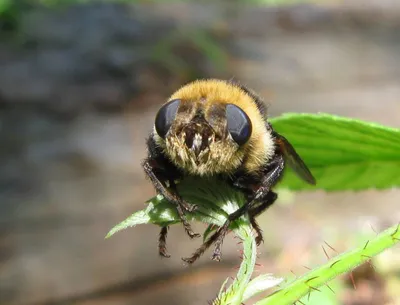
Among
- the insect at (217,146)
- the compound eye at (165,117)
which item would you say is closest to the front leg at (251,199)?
the insect at (217,146)

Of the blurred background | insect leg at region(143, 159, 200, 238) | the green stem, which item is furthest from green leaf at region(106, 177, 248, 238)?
the blurred background

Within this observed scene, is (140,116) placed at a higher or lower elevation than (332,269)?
lower

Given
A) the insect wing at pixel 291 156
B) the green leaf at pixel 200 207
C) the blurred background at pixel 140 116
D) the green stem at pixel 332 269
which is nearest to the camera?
the green stem at pixel 332 269

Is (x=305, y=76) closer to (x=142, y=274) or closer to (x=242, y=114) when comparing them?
(x=142, y=274)

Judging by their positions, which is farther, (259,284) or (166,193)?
(166,193)

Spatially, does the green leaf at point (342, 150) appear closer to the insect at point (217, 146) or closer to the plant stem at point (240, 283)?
the insect at point (217, 146)

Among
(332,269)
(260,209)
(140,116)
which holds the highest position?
(332,269)

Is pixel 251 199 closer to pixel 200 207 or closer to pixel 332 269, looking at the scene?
pixel 200 207

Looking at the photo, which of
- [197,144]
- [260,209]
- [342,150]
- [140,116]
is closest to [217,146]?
[197,144]
